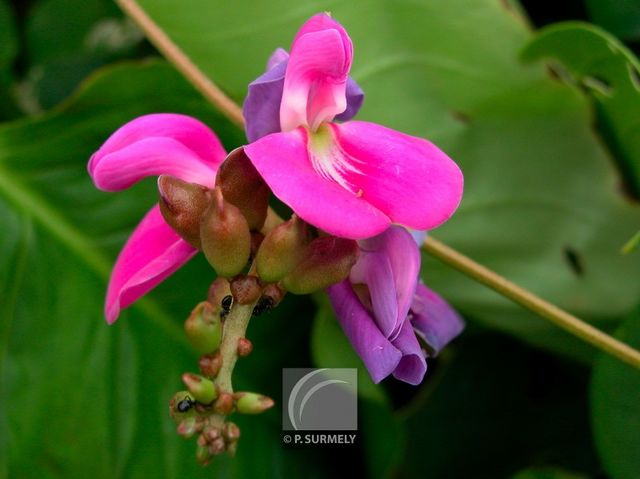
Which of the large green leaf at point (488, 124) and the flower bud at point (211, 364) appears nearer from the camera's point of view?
the flower bud at point (211, 364)

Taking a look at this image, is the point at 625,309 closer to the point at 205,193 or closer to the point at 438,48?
the point at 438,48

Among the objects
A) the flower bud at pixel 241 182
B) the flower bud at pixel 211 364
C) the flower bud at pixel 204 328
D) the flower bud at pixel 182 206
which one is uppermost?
the flower bud at pixel 241 182

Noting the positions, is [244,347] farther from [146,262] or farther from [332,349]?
[332,349]

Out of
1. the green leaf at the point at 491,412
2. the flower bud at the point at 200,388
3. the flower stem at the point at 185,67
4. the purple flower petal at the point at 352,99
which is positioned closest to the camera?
the flower bud at the point at 200,388

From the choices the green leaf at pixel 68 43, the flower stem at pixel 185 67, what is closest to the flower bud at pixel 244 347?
the flower stem at pixel 185 67

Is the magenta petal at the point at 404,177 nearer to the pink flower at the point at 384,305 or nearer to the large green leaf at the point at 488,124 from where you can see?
the pink flower at the point at 384,305
